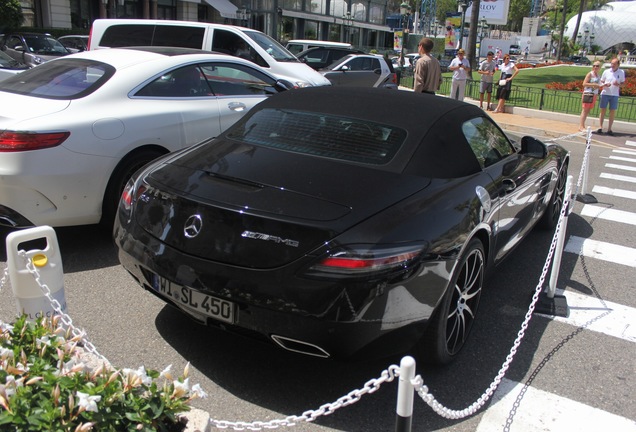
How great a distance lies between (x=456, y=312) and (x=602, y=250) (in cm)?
330

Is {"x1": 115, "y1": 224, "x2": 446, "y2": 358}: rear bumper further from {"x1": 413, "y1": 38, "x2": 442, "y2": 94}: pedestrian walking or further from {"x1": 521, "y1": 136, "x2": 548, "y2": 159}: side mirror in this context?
{"x1": 413, "y1": 38, "x2": 442, "y2": 94}: pedestrian walking

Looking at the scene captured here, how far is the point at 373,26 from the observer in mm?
65938

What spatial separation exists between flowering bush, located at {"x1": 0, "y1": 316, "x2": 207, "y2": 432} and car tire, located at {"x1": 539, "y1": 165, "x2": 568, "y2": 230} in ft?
16.6

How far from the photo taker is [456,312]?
3.48 meters

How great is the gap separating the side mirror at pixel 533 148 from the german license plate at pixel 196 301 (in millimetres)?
3006

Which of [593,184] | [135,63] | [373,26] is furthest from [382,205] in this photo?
[373,26]

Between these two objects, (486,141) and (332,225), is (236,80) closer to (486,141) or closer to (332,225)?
(486,141)

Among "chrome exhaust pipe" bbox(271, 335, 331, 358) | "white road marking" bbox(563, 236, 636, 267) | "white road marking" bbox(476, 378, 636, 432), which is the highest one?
"chrome exhaust pipe" bbox(271, 335, 331, 358)

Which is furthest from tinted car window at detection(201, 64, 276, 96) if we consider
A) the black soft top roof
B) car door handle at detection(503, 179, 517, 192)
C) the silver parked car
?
the silver parked car

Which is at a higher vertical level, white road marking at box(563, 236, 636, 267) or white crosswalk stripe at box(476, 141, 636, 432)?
white crosswalk stripe at box(476, 141, 636, 432)

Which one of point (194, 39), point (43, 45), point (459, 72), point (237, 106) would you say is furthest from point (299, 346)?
point (43, 45)

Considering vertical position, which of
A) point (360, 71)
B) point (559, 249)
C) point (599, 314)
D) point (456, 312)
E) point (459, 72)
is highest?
point (459, 72)

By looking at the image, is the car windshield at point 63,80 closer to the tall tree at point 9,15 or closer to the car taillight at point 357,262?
the car taillight at point 357,262

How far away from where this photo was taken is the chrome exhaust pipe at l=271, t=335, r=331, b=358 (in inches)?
111
